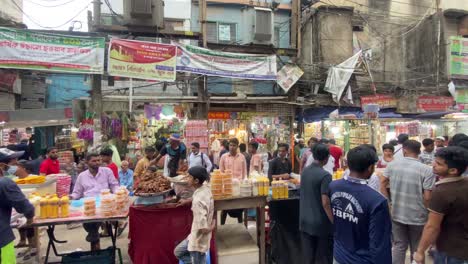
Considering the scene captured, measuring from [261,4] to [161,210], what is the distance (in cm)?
1046

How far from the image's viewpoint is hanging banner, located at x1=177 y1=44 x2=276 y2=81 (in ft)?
33.6

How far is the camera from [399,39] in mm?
14953

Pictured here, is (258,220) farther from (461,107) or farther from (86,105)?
(461,107)

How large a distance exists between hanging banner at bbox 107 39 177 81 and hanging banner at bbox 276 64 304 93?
4.02 metres

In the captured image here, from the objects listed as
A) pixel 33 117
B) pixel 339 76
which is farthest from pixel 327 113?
pixel 33 117

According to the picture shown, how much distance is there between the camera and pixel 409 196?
12.4 ft

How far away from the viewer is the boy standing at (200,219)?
3.70m

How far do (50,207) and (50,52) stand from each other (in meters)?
6.47

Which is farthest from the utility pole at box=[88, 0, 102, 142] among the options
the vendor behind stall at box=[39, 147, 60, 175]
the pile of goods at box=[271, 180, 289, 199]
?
the pile of goods at box=[271, 180, 289, 199]

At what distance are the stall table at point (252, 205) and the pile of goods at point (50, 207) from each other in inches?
81.5

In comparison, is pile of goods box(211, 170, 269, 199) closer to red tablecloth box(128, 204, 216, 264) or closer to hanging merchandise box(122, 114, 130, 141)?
red tablecloth box(128, 204, 216, 264)

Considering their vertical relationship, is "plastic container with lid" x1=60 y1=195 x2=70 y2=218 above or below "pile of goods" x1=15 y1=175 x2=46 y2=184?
below

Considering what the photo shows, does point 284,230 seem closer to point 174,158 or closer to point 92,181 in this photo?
point 174,158

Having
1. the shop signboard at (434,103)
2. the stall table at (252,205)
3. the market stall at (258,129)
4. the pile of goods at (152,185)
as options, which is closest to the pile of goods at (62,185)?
the pile of goods at (152,185)
